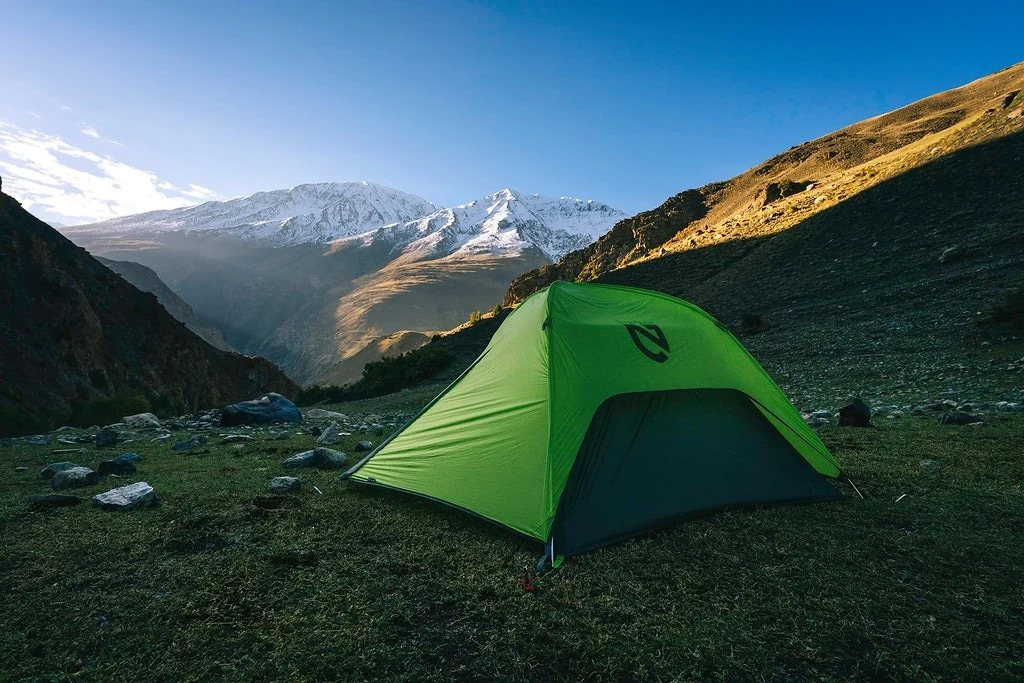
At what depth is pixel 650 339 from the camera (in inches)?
200

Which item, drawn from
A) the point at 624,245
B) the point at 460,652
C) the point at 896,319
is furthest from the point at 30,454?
the point at 624,245

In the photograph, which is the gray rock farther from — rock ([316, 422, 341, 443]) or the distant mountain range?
the distant mountain range

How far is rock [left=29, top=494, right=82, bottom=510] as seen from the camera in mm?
4758

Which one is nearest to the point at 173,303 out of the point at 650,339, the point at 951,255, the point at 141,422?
the point at 141,422

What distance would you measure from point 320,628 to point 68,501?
3.82 m

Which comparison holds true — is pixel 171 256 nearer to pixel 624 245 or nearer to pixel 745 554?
pixel 624 245

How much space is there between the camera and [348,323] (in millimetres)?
119812

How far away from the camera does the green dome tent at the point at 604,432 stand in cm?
420

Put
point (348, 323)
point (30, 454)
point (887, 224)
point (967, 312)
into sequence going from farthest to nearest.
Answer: point (348, 323) → point (887, 224) → point (967, 312) → point (30, 454)

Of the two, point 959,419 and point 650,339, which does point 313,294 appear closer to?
point 650,339

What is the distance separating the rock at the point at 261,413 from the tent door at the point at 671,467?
384 inches

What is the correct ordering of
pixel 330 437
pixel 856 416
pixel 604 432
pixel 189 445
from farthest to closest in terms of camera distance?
pixel 330 437 < pixel 189 445 < pixel 856 416 < pixel 604 432

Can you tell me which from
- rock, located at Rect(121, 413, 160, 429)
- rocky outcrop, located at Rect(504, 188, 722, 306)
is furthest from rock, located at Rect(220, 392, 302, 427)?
rocky outcrop, located at Rect(504, 188, 722, 306)

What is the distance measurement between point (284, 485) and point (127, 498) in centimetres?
139
